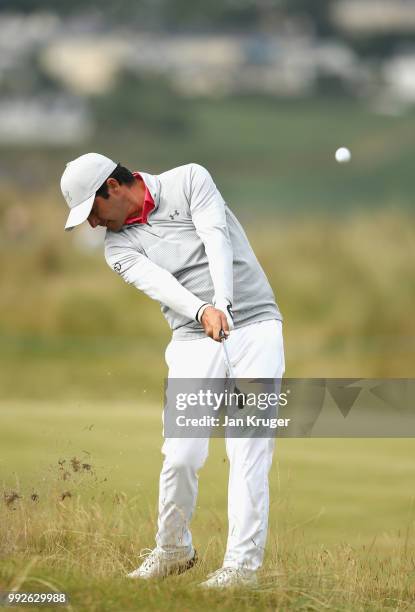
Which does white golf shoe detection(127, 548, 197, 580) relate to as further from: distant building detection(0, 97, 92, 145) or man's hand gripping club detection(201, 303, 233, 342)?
distant building detection(0, 97, 92, 145)

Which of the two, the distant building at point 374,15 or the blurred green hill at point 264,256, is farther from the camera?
the distant building at point 374,15

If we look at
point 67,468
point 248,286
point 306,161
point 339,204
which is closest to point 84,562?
point 67,468

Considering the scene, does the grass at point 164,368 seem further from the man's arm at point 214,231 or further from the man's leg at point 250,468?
the man's arm at point 214,231

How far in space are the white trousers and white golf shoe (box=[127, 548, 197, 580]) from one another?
17 cm

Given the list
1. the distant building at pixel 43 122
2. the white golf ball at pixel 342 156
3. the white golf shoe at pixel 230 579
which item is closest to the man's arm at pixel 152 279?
the white golf shoe at pixel 230 579

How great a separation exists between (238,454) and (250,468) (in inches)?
2.4

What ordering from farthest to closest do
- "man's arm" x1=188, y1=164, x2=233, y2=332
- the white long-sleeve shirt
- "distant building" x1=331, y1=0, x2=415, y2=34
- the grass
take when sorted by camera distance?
"distant building" x1=331, y1=0, x2=415, y2=34
the grass
the white long-sleeve shirt
"man's arm" x1=188, y1=164, x2=233, y2=332

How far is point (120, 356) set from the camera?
17703 millimetres

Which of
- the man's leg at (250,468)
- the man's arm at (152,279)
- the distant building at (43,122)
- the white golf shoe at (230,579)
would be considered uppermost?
the distant building at (43,122)

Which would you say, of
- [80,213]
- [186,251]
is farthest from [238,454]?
[80,213]

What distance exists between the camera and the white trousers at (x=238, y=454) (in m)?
4.32

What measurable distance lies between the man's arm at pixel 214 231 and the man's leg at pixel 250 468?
0.17 m

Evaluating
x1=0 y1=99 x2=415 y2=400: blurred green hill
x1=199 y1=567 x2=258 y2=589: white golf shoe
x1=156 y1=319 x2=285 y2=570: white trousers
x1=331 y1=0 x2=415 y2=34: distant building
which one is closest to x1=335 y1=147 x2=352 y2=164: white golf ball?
x1=156 y1=319 x2=285 y2=570: white trousers

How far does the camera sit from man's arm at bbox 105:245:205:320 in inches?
169
